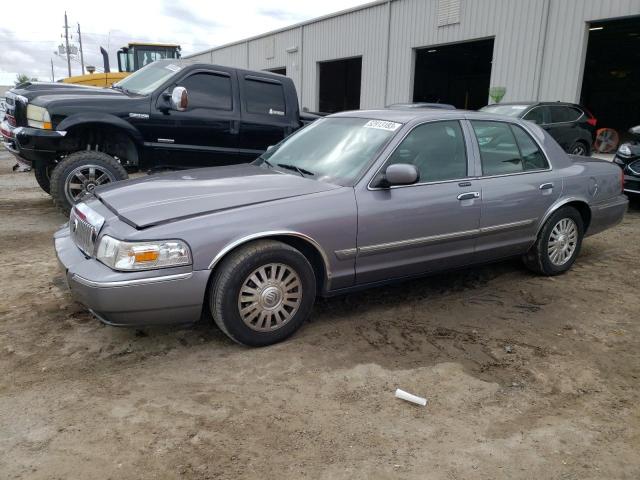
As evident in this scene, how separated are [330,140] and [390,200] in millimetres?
846

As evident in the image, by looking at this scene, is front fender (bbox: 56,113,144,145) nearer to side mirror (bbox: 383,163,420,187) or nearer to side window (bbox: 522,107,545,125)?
side mirror (bbox: 383,163,420,187)

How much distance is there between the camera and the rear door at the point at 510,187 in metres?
4.39

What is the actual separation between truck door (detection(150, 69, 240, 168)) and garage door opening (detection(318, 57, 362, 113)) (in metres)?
21.5

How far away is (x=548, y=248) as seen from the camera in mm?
4961

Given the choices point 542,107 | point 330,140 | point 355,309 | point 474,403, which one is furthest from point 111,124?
point 542,107

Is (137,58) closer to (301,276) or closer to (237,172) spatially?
(237,172)

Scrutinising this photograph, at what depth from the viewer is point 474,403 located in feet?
9.70

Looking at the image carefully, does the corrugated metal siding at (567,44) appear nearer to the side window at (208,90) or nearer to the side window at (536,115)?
the side window at (536,115)

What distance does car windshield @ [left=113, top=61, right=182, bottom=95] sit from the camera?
22.7ft

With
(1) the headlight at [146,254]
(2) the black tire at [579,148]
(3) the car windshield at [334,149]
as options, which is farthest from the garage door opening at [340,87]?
(1) the headlight at [146,254]

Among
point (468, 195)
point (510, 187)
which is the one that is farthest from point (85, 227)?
point (510, 187)

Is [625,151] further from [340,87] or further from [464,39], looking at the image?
[340,87]

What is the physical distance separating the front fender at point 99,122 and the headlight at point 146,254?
144 inches

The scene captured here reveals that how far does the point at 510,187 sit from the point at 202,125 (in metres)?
4.12
